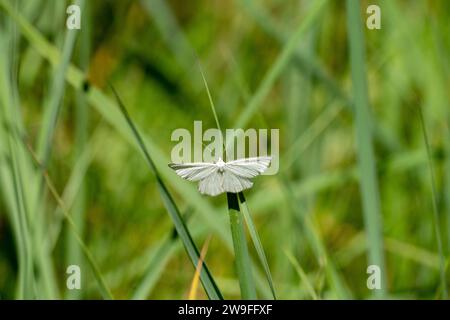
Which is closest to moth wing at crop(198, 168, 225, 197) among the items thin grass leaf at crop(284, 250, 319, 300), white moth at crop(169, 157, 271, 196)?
white moth at crop(169, 157, 271, 196)

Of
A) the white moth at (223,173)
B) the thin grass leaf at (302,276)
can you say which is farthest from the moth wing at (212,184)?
the thin grass leaf at (302,276)

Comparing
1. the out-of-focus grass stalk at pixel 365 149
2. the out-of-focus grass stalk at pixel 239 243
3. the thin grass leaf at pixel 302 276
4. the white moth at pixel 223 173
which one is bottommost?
the out-of-focus grass stalk at pixel 239 243

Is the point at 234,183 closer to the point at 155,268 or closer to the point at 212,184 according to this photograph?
the point at 212,184

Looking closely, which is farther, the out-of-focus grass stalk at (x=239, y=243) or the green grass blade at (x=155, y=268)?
the green grass blade at (x=155, y=268)

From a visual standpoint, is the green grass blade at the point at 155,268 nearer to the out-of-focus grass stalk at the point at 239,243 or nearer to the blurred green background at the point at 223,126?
the blurred green background at the point at 223,126

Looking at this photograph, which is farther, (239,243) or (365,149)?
(365,149)

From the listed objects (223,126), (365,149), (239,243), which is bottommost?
(239,243)

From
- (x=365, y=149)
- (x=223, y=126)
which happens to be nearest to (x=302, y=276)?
(x=365, y=149)
